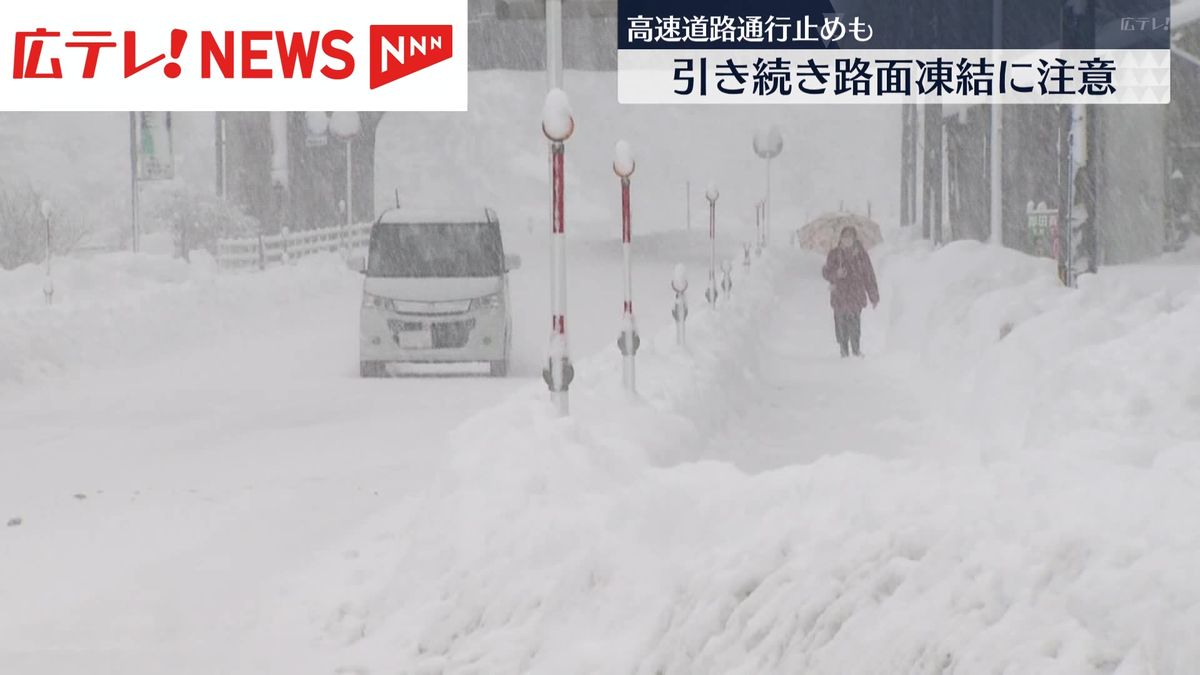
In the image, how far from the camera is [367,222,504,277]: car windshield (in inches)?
708

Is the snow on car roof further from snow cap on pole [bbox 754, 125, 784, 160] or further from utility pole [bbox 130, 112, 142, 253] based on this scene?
snow cap on pole [bbox 754, 125, 784, 160]

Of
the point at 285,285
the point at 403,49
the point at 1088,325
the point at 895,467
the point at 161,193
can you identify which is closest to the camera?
the point at 895,467

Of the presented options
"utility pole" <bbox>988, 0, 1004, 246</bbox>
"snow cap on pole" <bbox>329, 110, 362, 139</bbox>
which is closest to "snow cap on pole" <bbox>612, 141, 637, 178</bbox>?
"utility pole" <bbox>988, 0, 1004, 246</bbox>

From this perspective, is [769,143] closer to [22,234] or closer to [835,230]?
[835,230]

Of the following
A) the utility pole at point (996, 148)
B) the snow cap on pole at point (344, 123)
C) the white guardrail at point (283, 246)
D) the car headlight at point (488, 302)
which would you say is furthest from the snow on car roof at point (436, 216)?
the snow cap on pole at point (344, 123)

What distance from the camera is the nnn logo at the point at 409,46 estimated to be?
37312 millimetres

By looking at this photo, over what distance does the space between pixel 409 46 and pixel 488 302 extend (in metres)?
22.6

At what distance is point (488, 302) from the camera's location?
17.3m

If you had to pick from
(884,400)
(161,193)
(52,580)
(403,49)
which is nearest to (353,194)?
(161,193)

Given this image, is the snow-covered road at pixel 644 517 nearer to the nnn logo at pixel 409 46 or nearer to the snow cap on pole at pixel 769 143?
the nnn logo at pixel 409 46

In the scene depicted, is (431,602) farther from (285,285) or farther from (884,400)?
(285,285)

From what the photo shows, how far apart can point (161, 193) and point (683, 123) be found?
96.9 m

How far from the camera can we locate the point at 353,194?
52.5 m

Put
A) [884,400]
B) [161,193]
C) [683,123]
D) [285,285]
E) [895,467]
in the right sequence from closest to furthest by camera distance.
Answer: [895,467] < [884,400] < [285,285] < [161,193] < [683,123]
